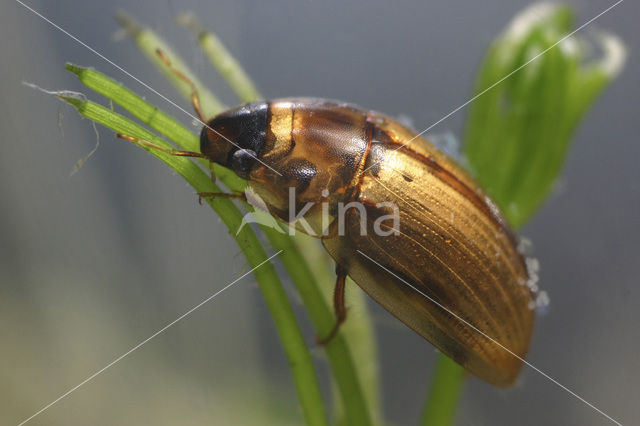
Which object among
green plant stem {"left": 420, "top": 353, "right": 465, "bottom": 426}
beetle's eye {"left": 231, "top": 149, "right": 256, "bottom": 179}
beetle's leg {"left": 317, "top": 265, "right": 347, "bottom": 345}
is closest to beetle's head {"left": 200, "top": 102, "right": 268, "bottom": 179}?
beetle's eye {"left": 231, "top": 149, "right": 256, "bottom": 179}

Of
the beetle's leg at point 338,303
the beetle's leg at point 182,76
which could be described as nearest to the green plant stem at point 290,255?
the beetle's leg at point 338,303

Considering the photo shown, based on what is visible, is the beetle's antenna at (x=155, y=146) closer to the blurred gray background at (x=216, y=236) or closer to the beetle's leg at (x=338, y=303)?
the blurred gray background at (x=216, y=236)

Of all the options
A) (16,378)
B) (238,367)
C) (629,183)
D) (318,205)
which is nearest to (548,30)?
(629,183)

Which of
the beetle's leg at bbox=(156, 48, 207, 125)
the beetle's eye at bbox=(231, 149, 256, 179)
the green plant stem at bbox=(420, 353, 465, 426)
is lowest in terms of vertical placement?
the green plant stem at bbox=(420, 353, 465, 426)

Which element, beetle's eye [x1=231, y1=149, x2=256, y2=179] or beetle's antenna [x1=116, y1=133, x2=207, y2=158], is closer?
beetle's antenna [x1=116, y1=133, x2=207, y2=158]

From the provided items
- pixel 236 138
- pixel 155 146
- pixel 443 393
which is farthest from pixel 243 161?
pixel 443 393

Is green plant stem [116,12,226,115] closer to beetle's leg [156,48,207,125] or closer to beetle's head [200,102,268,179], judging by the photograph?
beetle's leg [156,48,207,125]

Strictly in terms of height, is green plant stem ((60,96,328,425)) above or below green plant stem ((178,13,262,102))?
below
